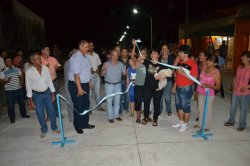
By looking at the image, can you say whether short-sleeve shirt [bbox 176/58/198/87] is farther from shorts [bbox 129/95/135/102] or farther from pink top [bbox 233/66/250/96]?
shorts [bbox 129/95/135/102]

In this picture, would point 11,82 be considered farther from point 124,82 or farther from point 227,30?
point 227,30

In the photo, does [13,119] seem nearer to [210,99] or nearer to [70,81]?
[70,81]

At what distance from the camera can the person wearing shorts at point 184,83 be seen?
4.88 meters

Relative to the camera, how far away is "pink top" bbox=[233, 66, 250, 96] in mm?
4859

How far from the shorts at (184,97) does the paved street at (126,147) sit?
0.58 metres

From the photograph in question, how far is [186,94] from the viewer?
499cm

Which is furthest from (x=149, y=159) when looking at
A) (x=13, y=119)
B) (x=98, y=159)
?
(x=13, y=119)

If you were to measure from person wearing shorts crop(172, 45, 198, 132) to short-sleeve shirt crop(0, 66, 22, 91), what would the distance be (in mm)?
4059

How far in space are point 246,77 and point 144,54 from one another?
7.50 ft

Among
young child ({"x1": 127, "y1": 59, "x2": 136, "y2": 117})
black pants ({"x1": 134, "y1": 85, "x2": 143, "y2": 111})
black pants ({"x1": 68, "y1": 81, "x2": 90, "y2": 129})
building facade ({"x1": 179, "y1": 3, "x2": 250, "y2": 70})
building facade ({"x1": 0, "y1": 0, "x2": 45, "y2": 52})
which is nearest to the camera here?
black pants ({"x1": 68, "y1": 81, "x2": 90, "y2": 129})

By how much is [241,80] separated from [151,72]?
6.38 ft

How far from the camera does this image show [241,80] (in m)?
4.96

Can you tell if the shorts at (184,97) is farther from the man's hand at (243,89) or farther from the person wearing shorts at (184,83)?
the man's hand at (243,89)

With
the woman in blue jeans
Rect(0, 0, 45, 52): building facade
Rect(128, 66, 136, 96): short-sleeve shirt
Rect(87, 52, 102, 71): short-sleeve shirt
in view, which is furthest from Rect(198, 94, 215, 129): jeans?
Rect(0, 0, 45, 52): building facade
